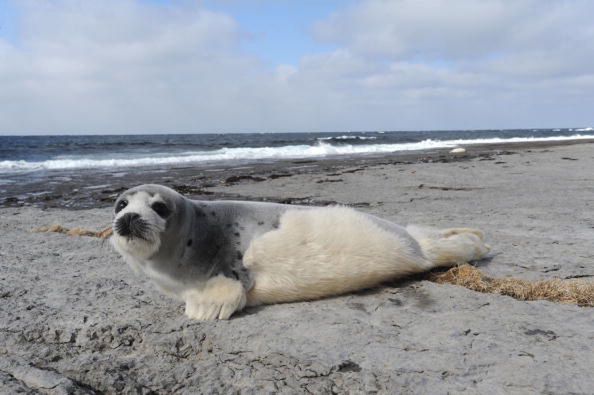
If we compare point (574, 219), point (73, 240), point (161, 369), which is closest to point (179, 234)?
point (161, 369)

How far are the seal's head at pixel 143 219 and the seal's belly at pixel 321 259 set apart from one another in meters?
0.61

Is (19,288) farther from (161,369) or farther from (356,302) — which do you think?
(356,302)

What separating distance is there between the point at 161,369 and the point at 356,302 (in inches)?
53.0

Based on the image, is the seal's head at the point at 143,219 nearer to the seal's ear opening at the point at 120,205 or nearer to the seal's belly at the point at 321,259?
the seal's ear opening at the point at 120,205

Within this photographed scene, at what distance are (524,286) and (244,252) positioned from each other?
1906mm

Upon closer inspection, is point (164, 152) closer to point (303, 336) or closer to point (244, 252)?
point (244, 252)

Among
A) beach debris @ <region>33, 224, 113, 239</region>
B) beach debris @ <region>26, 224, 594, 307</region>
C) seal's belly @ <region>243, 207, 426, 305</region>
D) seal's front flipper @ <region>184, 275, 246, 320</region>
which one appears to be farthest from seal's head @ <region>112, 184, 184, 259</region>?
beach debris @ <region>33, 224, 113, 239</region>

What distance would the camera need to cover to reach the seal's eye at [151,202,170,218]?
3.52 metres

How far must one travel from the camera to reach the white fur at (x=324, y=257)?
143 inches

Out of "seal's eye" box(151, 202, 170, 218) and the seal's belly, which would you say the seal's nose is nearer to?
"seal's eye" box(151, 202, 170, 218)

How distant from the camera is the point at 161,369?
9.14 feet

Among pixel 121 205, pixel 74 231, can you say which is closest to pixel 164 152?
pixel 74 231

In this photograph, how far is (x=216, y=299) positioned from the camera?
3.48m

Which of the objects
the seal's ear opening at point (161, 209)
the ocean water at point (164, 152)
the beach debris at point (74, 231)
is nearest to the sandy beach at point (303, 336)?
the seal's ear opening at point (161, 209)
